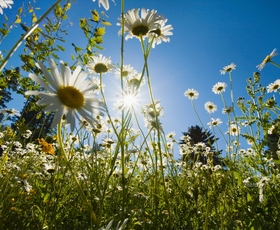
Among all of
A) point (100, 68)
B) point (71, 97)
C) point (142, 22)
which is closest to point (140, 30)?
point (142, 22)

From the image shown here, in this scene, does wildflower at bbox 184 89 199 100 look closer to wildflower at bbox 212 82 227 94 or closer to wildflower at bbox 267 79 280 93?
wildflower at bbox 212 82 227 94

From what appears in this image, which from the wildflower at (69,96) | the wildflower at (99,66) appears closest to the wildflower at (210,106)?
the wildflower at (99,66)

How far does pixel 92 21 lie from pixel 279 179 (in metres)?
2.04

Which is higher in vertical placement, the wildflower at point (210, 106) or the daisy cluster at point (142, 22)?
the wildflower at point (210, 106)

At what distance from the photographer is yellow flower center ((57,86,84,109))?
Answer: 0.88 meters

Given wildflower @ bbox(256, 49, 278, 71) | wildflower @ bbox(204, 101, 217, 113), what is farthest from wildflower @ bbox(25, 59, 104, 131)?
wildflower @ bbox(204, 101, 217, 113)

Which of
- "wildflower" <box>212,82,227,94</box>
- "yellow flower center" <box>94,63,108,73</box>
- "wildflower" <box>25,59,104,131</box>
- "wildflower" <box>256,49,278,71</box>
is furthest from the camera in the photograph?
"wildflower" <box>212,82,227,94</box>

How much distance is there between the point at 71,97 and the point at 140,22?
2.43 feet

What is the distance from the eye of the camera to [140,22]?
1394mm

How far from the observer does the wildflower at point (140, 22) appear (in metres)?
1.36

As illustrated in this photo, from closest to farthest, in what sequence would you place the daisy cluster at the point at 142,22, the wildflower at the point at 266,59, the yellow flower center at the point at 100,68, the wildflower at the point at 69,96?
the wildflower at the point at 69,96
the daisy cluster at the point at 142,22
the yellow flower center at the point at 100,68
the wildflower at the point at 266,59

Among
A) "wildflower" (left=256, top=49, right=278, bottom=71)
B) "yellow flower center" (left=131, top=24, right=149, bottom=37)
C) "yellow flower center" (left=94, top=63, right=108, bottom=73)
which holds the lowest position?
"yellow flower center" (left=94, top=63, right=108, bottom=73)

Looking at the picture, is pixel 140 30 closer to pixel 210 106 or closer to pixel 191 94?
pixel 191 94

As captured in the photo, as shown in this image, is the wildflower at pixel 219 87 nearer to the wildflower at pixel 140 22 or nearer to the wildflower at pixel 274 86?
the wildflower at pixel 274 86
